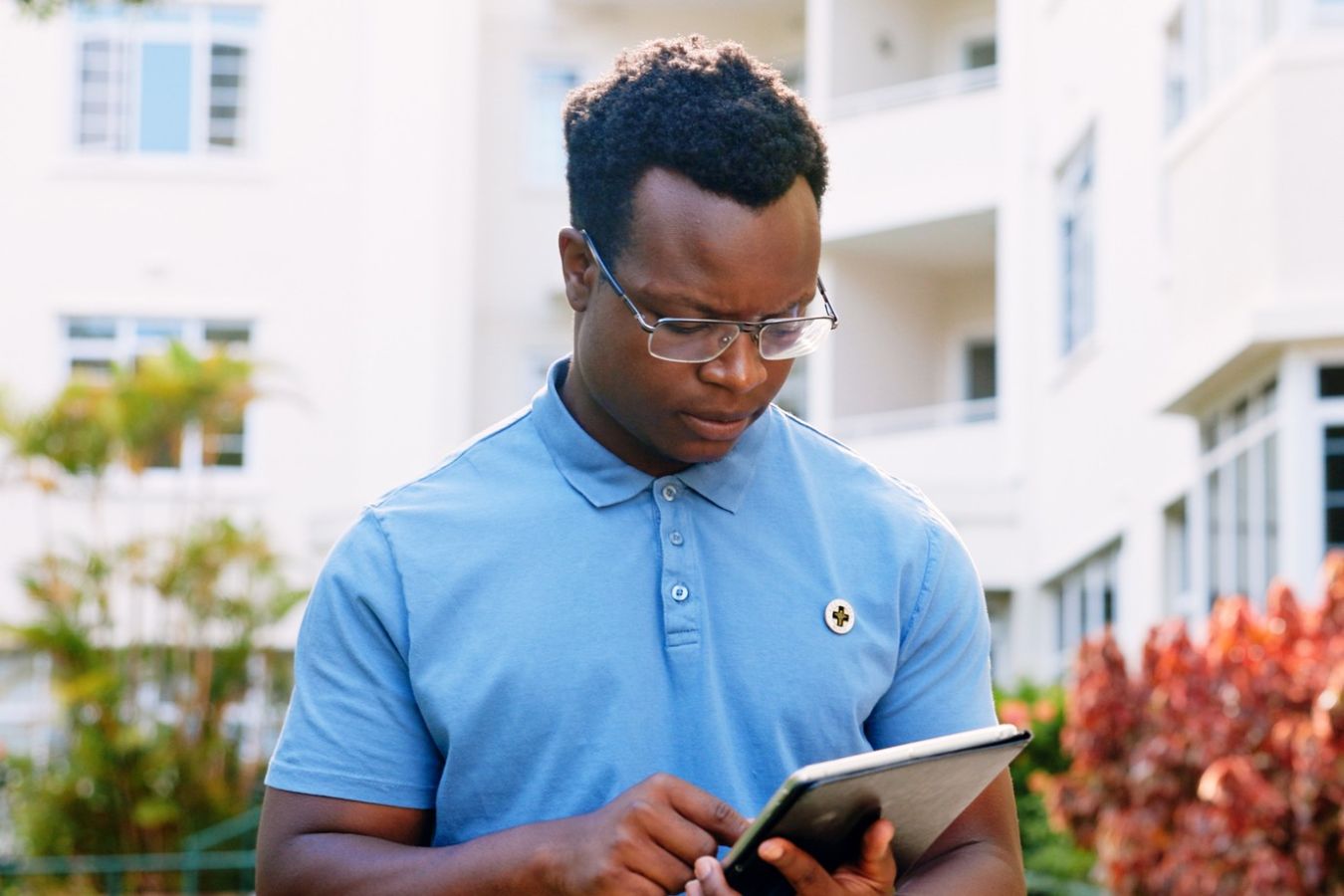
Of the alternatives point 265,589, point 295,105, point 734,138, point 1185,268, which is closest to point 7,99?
point 295,105

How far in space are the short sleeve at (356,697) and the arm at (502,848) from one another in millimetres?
32

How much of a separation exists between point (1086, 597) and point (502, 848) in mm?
16825

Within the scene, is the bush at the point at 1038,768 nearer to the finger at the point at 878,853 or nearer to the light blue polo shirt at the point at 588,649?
the light blue polo shirt at the point at 588,649

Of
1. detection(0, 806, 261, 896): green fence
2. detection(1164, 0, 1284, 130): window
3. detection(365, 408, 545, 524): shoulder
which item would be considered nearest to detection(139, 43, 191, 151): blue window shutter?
detection(0, 806, 261, 896): green fence

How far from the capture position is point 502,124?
80.9 feet

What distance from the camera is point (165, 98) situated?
23422 millimetres

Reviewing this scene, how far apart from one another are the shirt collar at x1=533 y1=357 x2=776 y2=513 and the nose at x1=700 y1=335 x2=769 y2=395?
0.19 meters

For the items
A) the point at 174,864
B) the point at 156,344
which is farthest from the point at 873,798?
the point at 156,344

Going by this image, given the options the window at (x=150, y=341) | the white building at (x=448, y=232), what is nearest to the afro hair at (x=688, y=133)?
the white building at (x=448, y=232)

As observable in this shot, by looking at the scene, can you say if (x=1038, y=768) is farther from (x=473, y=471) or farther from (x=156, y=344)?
(x=156, y=344)

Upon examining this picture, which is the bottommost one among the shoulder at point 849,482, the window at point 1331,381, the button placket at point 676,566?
the button placket at point 676,566

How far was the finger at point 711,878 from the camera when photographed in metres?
2.61

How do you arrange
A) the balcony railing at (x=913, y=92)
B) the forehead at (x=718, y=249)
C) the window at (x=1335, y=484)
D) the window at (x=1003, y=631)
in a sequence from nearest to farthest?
the forehead at (x=718, y=249), the window at (x=1335, y=484), the window at (x=1003, y=631), the balcony railing at (x=913, y=92)

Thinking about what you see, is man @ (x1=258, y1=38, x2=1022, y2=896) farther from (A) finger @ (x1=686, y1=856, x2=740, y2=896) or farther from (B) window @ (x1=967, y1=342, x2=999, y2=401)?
(B) window @ (x1=967, y1=342, x2=999, y2=401)
